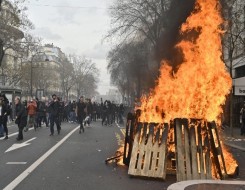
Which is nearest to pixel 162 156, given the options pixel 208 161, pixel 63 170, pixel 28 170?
pixel 208 161

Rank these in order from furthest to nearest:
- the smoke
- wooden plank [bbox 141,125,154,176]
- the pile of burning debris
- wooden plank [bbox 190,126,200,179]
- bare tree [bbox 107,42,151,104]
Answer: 1. bare tree [bbox 107,42,151,104]
2. the smoke
3. wooden plank [bbox 141,125,154,176]
4. the pile of burning debris
5. wooden plank [bbox 190,126,200,179]

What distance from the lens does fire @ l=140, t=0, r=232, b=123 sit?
9.58 metres

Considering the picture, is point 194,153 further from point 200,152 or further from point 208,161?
point 208,161

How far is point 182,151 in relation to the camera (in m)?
8.30

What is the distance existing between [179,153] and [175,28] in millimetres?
5911

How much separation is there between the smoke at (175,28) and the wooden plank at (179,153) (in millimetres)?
3500

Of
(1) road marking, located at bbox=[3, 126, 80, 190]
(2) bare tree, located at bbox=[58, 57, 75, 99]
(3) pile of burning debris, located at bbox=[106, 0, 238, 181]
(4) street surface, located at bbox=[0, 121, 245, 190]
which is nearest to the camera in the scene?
(1) road marking, located at bbox=[3, 126, 80, 190]

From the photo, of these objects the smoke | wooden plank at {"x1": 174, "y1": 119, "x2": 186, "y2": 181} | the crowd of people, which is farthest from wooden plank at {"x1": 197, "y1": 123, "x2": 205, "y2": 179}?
the crowd of people

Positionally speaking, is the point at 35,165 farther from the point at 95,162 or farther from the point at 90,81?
the point at 90,81

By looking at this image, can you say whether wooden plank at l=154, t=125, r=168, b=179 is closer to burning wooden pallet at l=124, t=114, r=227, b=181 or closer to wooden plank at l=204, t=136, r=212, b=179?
burning wooden pallet at l=124, t=114, r=227, b=181

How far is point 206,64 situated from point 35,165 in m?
4.64

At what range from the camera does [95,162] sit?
34.9 feet

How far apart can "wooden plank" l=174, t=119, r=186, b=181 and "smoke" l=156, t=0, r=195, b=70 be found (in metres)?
3.50

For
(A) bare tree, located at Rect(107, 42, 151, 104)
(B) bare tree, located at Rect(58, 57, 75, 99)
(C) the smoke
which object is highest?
(B) bare tree, located at Rect(58, 57, 75, 99)
